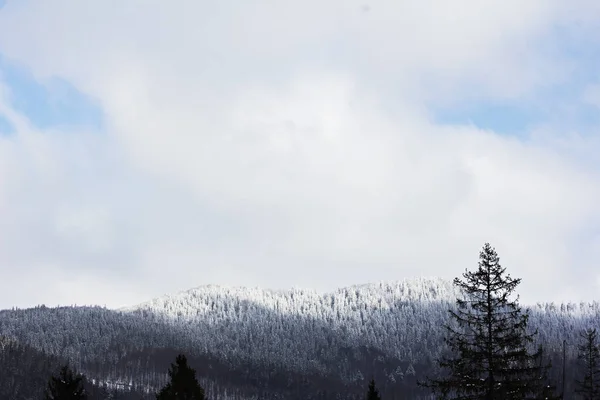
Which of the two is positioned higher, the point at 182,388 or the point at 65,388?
the point at 182,388

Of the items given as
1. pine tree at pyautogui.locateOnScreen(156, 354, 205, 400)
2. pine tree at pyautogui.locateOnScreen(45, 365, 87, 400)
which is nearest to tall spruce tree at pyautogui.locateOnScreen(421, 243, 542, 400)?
pine tree at pyautogui.locateOnScreen(156, 354, 205, 400)

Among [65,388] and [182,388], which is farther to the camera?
[182,388]

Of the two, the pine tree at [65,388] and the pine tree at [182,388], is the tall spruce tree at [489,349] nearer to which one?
the pine tree at [182,388]

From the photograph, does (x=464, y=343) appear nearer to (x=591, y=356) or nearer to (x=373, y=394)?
(x=373, y=394)

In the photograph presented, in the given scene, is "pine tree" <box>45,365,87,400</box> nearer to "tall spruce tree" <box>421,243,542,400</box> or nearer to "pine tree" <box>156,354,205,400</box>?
"pine tree" <box>156,354,205,400</box>

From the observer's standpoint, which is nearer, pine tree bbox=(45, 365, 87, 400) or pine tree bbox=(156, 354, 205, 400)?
pine tree bbox=(45, 365, 87, 400)

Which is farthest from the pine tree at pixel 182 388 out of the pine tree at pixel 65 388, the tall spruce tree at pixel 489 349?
the tall spruce tree at pixel 489 349

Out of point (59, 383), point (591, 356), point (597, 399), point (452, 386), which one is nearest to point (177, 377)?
point (59, 383)

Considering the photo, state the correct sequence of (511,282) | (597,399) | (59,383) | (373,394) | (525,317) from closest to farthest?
(525,317)
(511,282)
(59,383)
(373,394)
(597,399)

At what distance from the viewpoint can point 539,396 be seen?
2562cm

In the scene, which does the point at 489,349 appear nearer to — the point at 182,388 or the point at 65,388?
the point at 182,388

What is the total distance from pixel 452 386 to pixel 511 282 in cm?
496

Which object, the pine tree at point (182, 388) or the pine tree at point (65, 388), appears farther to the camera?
the pine tree at point (182, 388)

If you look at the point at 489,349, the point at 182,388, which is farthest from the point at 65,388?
the point at 489,349
